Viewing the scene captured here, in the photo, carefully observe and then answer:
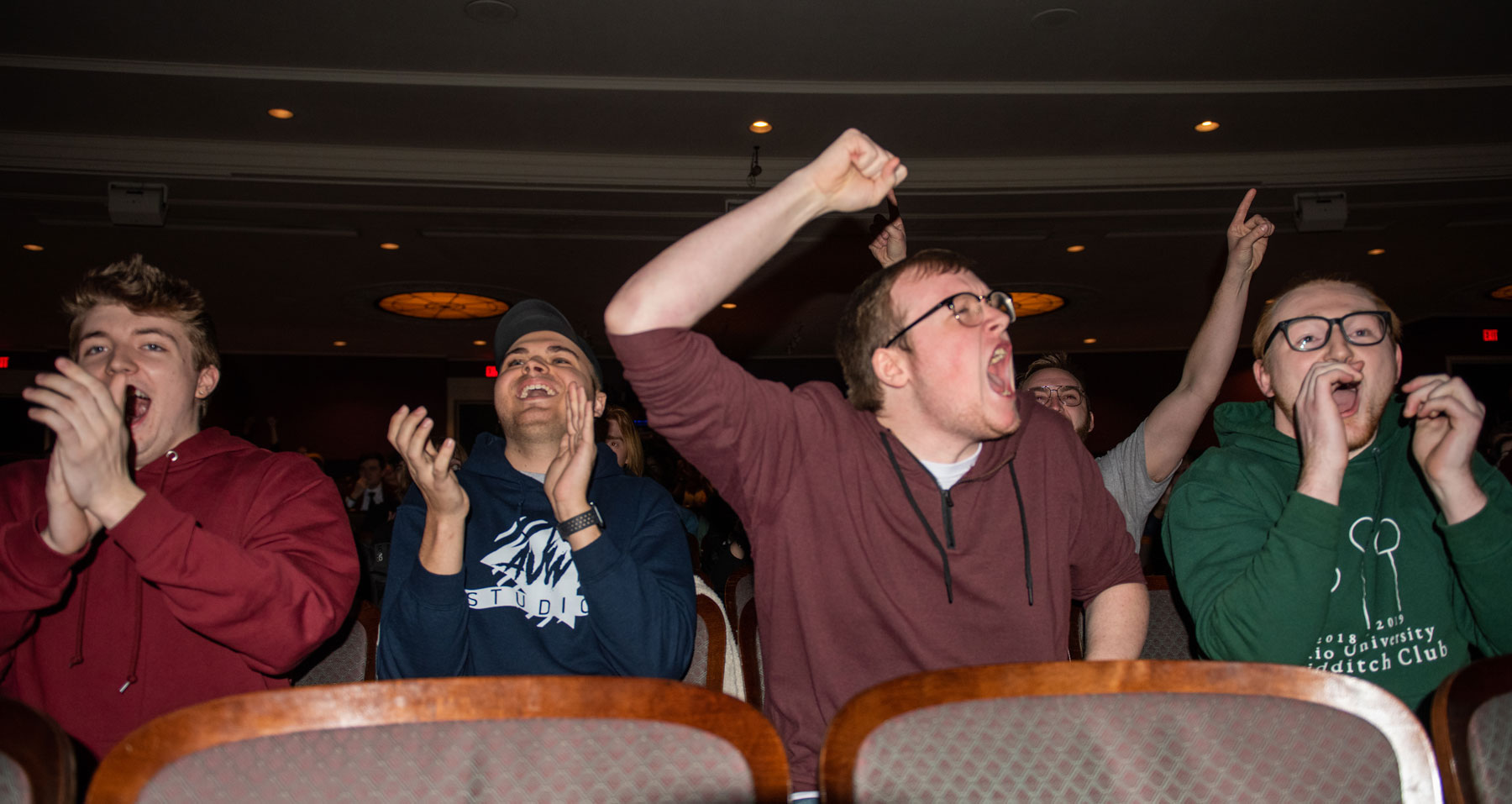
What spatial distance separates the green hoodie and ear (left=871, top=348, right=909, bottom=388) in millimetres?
594

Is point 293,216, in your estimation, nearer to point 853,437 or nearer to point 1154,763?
point 853,437

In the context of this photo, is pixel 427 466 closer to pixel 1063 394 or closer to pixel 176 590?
pixel 176 590

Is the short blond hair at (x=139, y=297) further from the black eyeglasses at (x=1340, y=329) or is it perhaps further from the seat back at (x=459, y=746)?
the black eyeglasses at (x=1340, y=329)

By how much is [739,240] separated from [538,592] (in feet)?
3.11

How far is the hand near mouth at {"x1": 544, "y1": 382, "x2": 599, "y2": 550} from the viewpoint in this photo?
171 centimetres

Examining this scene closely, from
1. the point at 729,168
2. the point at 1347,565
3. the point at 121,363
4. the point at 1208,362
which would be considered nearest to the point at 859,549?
the point at 1347,565

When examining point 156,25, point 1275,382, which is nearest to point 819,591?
point 1275,382

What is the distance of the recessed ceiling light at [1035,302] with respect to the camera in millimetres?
9930

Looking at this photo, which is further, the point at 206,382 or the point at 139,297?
the point at 206,382

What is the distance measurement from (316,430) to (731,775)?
1379 centimetres

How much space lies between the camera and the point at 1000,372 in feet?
4.93

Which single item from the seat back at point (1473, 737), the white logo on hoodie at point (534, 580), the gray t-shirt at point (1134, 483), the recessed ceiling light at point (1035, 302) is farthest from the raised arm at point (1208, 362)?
the recessed ceiling light at point (1035, 302)

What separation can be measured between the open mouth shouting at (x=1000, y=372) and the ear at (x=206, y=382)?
4.96 feet

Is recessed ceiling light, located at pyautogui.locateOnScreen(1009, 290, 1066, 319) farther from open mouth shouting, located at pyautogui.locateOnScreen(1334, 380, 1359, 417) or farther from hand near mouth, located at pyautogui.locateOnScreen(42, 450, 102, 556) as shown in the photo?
hand near mouth, located at pyautogui.locateOnScreen(42, 450, 102, 556)
